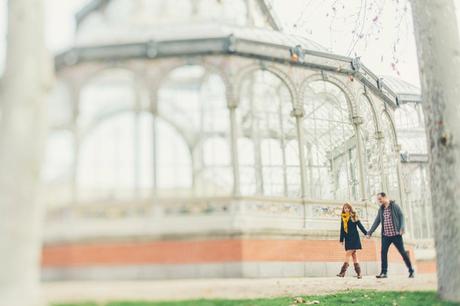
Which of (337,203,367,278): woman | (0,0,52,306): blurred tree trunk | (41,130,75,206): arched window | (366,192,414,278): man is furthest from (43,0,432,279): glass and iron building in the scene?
(366,192,414,278): man

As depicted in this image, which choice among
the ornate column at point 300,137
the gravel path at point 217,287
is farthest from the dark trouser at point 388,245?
the ornate column at point 300,137

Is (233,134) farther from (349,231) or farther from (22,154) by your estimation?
(22,154)

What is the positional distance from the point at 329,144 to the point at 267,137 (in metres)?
1.32

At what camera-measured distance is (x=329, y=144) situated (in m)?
7.77

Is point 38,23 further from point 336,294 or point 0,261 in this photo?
point 336,294

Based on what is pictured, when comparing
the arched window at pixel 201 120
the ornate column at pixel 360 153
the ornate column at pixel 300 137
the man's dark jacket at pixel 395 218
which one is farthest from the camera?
the ornate column at pixel 300 137

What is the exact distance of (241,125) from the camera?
779 cm

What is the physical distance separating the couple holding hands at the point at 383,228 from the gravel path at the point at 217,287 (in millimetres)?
282

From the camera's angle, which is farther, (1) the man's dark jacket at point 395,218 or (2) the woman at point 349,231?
(2) the woman at point 349,231

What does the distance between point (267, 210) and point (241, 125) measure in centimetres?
172

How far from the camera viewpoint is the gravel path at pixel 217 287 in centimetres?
300

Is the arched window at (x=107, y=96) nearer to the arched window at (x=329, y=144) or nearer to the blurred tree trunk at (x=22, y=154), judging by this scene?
the blurred tree trunk at (x=22, y=154)

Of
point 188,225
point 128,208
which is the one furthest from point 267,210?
point 128,208

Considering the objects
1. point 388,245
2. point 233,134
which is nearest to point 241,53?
point 233,134
